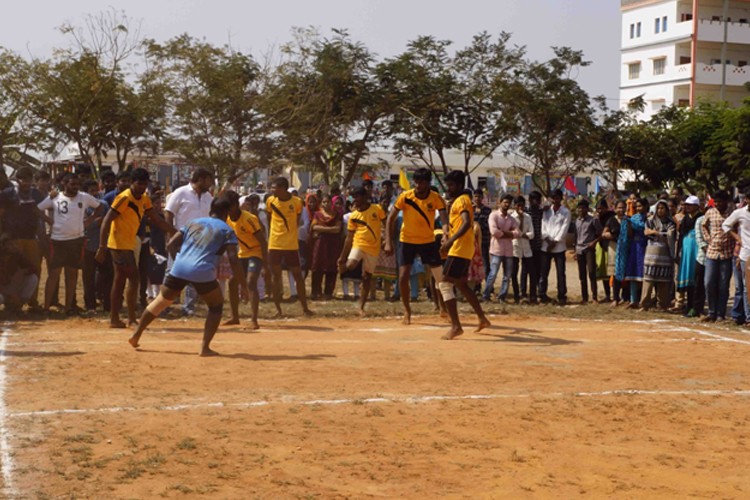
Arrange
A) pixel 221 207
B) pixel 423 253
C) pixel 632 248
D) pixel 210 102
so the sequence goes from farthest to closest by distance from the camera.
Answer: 1. pixel 210 102
2. pixel 632 248
3. pixel 423 253
4. pixel 221 207

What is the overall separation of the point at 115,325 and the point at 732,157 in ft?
97.3

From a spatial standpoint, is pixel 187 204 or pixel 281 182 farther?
pixel 281 182

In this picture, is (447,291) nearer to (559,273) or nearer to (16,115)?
(559,273)

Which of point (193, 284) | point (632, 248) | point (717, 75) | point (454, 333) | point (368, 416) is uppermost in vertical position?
point (717, 75)

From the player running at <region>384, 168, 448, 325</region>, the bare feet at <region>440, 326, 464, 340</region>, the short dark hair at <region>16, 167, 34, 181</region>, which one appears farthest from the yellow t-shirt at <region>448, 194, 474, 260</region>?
the short dark hair at <region>16, 167, 34, 181</region>

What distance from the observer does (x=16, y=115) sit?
95.5ft

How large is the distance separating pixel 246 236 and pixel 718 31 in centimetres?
6353

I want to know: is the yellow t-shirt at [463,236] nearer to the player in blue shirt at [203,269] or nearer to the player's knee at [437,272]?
the player's knee at [437,272]

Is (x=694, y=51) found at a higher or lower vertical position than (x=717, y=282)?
higher

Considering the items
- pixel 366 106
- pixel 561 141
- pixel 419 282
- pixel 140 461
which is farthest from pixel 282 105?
pixel 140 461

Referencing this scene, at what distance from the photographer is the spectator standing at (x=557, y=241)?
714 inches

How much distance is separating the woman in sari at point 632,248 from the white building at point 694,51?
Answer: 178 feet

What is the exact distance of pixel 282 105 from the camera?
27.9 meters

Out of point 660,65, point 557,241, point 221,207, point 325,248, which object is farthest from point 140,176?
point 660,65
